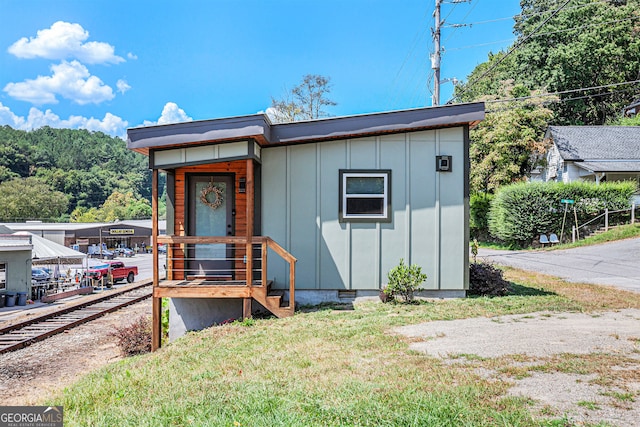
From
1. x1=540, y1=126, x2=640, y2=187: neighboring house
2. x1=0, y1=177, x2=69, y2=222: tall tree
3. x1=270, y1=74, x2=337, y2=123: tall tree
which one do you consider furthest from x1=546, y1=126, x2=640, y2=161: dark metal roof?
x1=0, y1=177, x2=69, y2=222: tall tree

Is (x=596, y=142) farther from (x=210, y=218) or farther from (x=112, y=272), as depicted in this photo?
(x=112, y=272)

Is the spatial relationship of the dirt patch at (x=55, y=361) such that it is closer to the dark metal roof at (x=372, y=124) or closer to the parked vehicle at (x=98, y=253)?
the dark metal roof at (x=372, y=124)

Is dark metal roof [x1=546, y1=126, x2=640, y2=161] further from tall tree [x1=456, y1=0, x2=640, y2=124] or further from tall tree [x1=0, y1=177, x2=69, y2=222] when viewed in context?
tall tree [x1=0, y1=177, x2=69, y2=222]

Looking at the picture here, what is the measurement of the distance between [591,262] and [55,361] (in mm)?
15320

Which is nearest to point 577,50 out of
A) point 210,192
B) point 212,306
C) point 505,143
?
point 505,143

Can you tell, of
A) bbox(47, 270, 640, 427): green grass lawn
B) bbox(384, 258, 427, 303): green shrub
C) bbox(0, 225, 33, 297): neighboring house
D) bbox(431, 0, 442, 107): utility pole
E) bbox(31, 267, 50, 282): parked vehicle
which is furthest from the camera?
bbox(31, 267, 50, 282): parked vehicle

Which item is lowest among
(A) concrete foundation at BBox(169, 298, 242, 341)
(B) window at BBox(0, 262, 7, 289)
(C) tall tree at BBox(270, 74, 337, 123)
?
(B) window at BBox(0, 262, 7, 289)

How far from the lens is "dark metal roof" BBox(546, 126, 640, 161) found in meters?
26.5

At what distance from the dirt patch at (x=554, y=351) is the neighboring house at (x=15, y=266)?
18.9 meters

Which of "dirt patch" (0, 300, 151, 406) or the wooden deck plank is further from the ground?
the wooden deck plank

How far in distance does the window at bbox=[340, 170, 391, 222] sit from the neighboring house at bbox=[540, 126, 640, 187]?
21455 mm

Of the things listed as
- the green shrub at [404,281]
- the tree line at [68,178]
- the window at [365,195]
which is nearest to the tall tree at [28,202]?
the tree line at [68,178]

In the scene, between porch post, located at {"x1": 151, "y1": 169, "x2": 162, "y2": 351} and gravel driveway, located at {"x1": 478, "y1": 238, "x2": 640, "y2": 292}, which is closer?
porch post, located at {"x1": 151, "y1": 169, "x2": 162, "y2": 351}

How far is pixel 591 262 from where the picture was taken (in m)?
14.6
